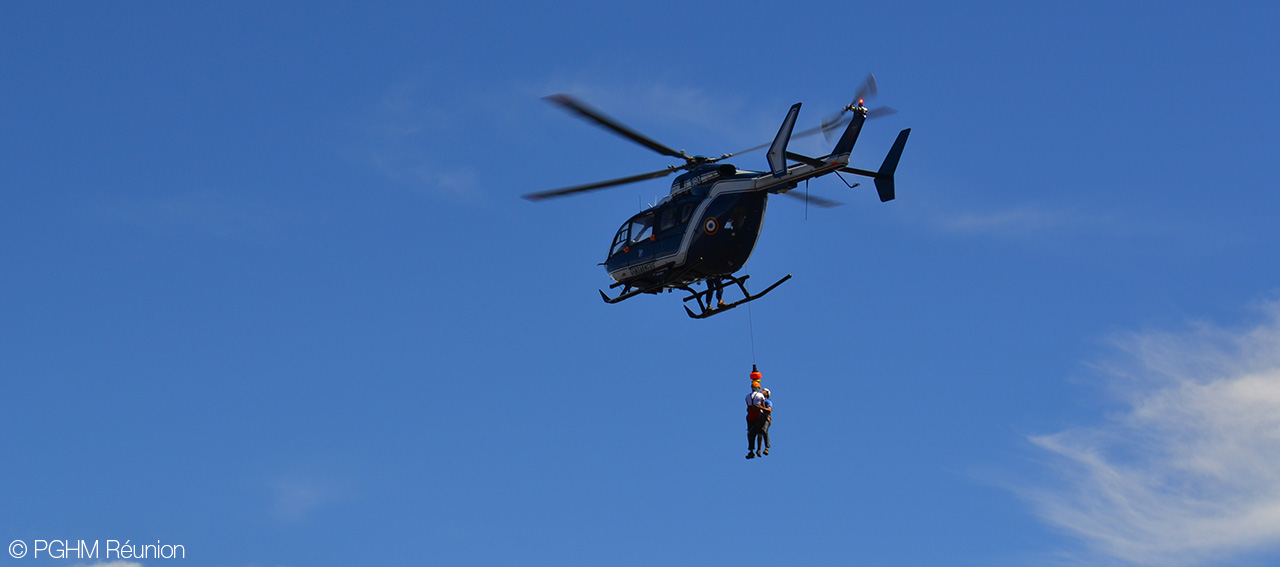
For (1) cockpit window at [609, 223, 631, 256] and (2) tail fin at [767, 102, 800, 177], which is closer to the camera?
(2) tail fin at [767, 102, 800, 177]

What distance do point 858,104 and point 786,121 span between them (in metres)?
1.92

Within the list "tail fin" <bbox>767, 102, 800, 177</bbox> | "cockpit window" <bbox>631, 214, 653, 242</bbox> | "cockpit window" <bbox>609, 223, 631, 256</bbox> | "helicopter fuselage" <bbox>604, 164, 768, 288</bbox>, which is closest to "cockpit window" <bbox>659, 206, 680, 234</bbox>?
"helicopter fuselage" <bbox>604, 164, 768, 288</bbox>

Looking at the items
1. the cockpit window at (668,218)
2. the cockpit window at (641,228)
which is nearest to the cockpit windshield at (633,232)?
the cockpit window at (641,228)

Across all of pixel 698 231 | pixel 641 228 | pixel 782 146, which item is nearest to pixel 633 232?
pixel 641 228

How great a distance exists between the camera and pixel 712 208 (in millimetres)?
41281

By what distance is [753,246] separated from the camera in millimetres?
41281

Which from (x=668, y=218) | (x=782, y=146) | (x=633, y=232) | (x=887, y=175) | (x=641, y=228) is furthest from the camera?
(x=633, y=232)

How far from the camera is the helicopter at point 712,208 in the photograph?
128 ft

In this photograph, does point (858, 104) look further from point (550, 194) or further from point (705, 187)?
point (550, 194)

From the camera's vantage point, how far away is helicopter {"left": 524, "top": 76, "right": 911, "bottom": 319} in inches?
1539

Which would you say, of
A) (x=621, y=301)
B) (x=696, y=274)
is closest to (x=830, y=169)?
(x=696, y=274)

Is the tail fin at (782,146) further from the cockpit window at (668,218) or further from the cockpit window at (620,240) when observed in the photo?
the cockpit window at (620,240)

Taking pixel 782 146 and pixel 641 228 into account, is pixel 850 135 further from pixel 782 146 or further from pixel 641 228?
pixel 641 228

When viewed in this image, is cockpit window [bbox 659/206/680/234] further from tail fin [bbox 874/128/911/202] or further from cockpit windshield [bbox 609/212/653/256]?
tail fin [bbox 874/128/911/202]
